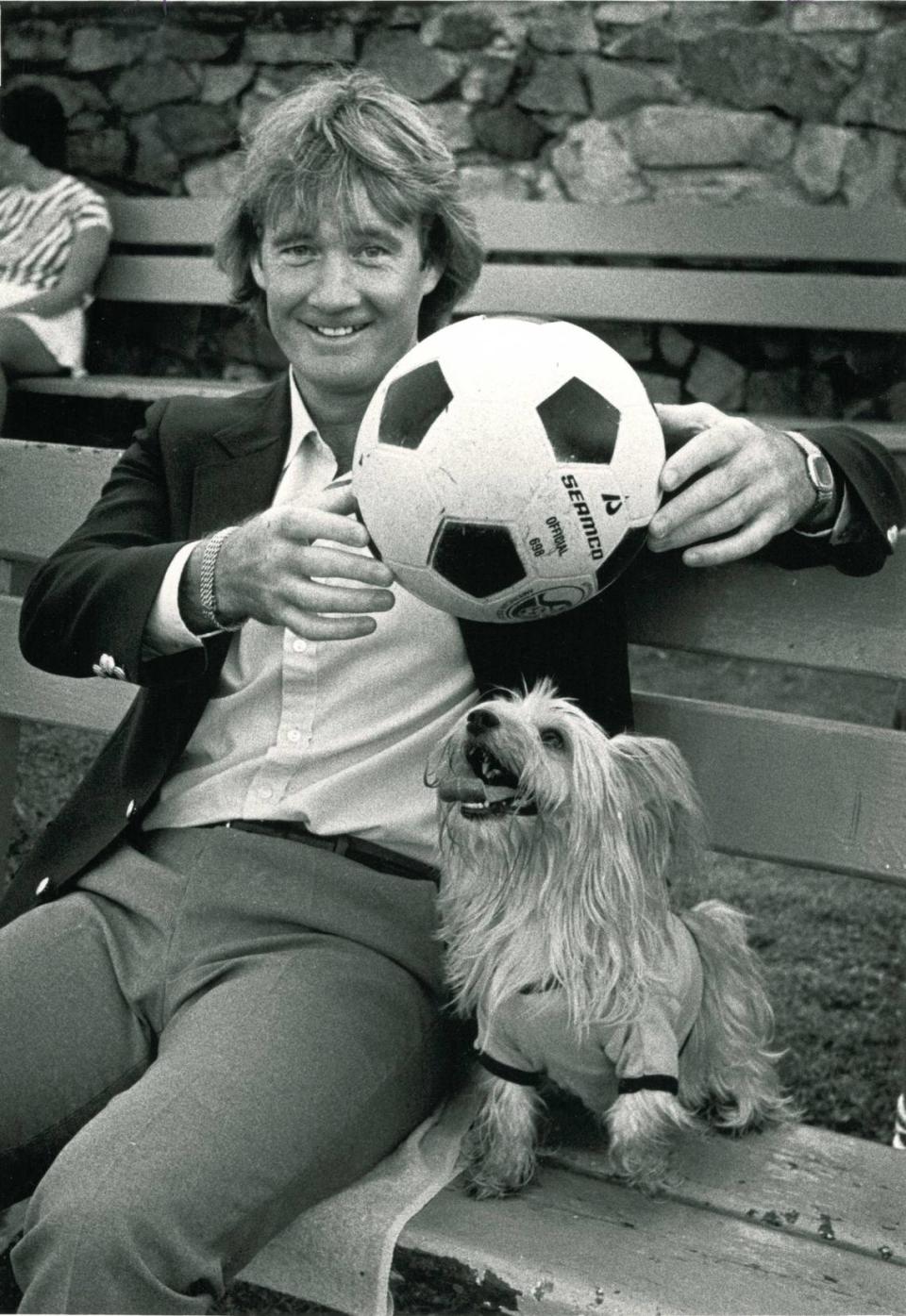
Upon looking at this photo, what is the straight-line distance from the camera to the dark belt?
7.74 feet

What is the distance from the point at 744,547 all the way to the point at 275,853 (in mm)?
783

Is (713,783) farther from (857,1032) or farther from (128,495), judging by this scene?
(857,1032)

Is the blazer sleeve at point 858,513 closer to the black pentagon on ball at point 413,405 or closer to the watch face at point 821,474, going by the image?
the watch face at point 821,474

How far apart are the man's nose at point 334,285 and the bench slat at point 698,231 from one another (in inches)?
137

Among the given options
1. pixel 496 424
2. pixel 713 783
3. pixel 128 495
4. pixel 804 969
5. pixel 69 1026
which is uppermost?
pixel 496 424

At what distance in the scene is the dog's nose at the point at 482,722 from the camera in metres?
2.04

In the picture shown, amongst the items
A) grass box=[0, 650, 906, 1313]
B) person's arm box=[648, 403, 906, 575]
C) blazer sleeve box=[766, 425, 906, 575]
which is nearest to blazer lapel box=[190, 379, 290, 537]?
person's arm box=[648, 403, 906, 575]

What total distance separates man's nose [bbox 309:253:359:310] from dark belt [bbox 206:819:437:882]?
2.51ft

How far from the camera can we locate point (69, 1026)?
2.23m

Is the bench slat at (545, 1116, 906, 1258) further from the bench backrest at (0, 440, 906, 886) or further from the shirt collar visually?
the shirt collar

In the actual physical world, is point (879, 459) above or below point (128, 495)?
above

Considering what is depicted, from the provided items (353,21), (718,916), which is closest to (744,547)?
(718,916)

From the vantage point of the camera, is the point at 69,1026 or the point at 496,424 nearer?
the point at 496,424

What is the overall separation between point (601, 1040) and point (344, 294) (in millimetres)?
1123
